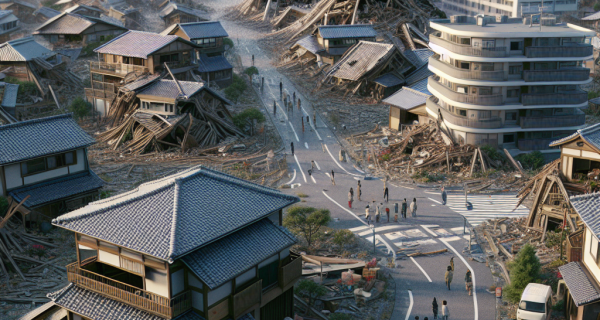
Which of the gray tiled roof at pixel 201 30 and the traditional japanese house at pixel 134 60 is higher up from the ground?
the gray tiled roof at pixel 201 30

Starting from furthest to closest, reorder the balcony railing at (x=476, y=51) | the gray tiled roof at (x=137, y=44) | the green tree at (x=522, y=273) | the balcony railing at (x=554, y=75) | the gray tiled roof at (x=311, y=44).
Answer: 1. the gray tiled roof at (x=311, y=44)
2. the gray tiled roof at (x=137, y=44)
3. the balcony railing at (x=554, y=75)
4. the balcony railing at (x=476, y=51)
5. the green tree at (x=522, y=273)

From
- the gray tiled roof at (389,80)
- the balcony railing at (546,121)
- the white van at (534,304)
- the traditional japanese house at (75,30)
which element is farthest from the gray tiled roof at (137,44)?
the white van at (534,304)

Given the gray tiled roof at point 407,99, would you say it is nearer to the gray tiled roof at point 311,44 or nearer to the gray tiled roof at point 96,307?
the gray tiled roof at point 311,44

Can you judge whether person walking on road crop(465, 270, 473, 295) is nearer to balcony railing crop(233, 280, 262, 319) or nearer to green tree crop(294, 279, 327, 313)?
green tree crop(294, 279, 327, 313)

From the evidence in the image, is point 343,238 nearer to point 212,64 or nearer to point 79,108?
point 79,108

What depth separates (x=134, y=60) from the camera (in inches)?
2477

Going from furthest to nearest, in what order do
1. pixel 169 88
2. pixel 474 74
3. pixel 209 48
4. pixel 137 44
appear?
1. pixel 209 48
2. pixel 137 44
3. pixel 169 88
4. pixel 474 74

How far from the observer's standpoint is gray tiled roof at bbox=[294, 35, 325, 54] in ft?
262

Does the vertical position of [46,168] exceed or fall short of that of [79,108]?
it falls short

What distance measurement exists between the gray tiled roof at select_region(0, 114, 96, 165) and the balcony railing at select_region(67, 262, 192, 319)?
13814 millimetres

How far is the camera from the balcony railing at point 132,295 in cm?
2577

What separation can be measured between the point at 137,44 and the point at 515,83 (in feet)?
106

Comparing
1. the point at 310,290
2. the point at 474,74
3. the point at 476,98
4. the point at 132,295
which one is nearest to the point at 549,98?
the point at 476,98

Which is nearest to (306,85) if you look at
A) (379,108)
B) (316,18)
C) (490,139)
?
(379,108)
